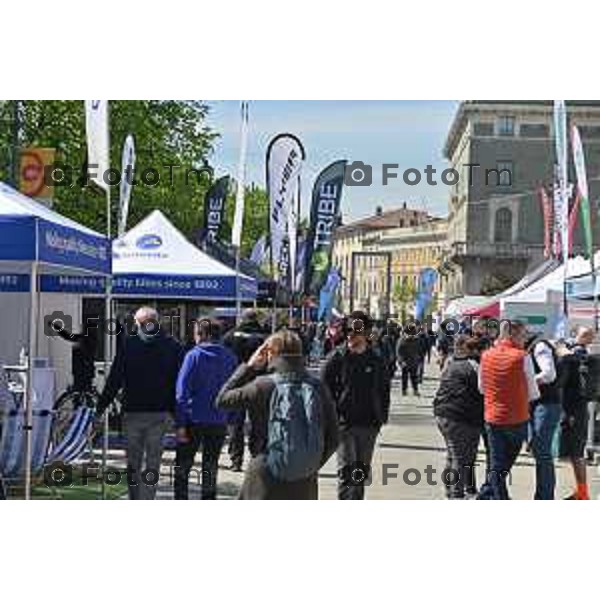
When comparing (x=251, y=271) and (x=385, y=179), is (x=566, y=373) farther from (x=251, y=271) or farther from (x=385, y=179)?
(x=251, y=271)

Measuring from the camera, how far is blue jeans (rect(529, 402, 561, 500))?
10969 millimetres

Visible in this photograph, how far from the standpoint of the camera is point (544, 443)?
1118 centimetres

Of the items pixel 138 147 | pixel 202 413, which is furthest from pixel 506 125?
pixel 202 413

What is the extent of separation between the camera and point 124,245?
1647 centimetres

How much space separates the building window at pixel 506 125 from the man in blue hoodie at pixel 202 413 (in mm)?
15857

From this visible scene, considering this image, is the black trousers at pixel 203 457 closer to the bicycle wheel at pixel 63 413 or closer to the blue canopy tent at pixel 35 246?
the blue canopy tent at pixel 35 246

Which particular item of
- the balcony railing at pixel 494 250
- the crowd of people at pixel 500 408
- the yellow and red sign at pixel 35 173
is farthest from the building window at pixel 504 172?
the balcony railing at pixel 494 250

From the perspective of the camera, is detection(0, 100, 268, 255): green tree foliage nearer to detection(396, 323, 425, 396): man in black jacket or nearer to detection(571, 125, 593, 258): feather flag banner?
detection(396, 323, 425, 396): man in black jacket

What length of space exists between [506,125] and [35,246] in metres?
20.4

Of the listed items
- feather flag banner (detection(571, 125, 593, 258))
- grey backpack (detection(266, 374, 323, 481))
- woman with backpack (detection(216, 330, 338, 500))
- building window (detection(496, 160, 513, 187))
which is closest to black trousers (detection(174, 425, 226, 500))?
woman with backpack (detection(216, 330, 338, 500))

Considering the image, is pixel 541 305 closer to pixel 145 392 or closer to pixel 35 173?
pixel 35 173

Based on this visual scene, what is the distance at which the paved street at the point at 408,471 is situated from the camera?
1136cm

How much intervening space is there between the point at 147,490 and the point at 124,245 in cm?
681

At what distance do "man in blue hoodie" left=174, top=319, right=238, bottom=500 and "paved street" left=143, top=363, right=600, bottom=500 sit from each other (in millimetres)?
693
